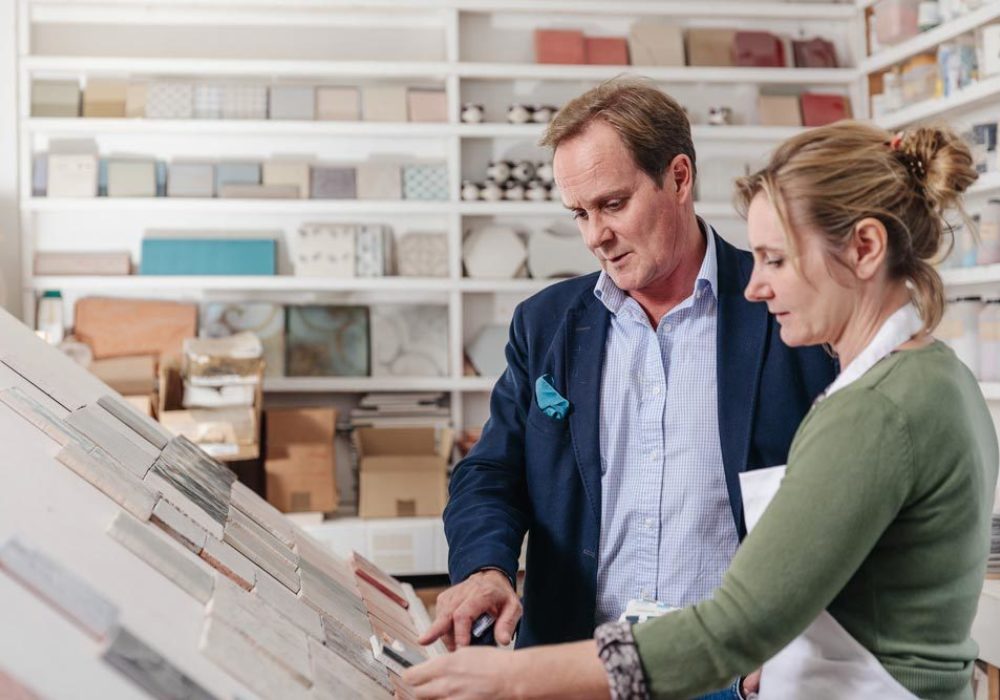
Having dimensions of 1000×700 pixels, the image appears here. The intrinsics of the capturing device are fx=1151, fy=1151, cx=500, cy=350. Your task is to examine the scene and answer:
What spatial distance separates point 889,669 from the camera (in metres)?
1.05

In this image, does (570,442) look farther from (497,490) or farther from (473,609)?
(473,609)

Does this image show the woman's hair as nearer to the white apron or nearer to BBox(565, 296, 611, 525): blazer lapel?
the white apron

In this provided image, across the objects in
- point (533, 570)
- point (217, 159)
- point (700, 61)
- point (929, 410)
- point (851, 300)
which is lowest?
point (533, 570)

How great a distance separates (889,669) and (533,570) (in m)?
0.75

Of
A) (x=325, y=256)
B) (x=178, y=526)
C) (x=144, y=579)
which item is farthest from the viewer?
(x=325, y=256)

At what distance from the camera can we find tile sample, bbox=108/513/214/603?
3.12 feet

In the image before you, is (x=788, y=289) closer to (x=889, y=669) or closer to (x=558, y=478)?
(x=889, y=669)

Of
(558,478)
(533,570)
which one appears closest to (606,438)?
(558,478)

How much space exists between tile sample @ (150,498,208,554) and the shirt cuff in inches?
16.1

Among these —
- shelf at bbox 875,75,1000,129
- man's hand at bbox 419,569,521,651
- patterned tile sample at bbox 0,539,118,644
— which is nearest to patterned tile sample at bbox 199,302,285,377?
shelf at bbox 875,75,1000,129

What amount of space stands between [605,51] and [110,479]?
3976 millimetres

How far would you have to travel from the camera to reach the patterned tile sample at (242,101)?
15.1 feet

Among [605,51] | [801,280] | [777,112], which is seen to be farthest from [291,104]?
[801,280]

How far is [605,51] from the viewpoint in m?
4.75
